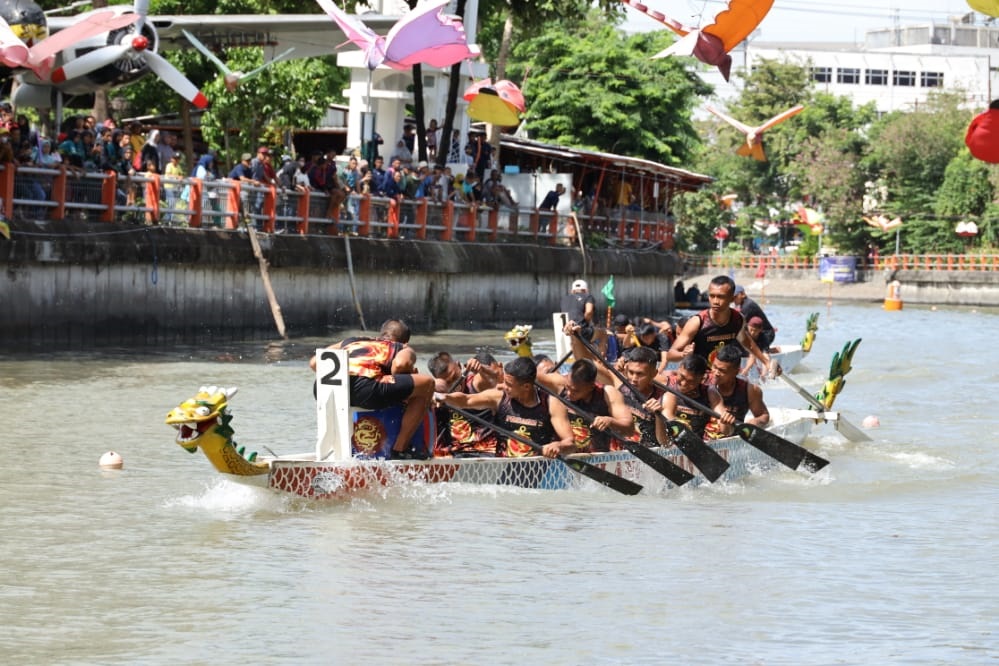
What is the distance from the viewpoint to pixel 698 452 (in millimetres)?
14211

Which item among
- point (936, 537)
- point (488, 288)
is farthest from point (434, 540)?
point (488, 288)

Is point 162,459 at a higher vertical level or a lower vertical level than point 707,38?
lower

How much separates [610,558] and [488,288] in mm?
24399

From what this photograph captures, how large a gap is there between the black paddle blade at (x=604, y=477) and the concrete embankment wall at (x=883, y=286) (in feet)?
167

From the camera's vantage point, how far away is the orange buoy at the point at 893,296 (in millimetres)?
61062

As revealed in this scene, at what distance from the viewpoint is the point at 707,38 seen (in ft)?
57.6

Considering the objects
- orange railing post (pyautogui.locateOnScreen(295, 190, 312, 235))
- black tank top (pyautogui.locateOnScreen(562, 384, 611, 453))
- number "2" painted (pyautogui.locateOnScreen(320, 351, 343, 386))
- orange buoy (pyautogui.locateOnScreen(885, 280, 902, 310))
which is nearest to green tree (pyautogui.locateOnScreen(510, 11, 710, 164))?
orange buoy (pyautogui.locateOnScreen(885, 280, 902, 310))

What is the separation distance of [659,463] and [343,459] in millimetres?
2782

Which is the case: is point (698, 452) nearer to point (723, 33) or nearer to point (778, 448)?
point (778, 448)

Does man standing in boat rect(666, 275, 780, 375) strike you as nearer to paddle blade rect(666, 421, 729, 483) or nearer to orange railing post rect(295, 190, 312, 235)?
paddle blade rect(666, 421, 729, 483)

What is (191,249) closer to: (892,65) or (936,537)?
(936,537)

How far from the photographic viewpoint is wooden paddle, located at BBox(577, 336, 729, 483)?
14094 mm

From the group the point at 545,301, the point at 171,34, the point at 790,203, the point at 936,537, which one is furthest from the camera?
the point at 790,203

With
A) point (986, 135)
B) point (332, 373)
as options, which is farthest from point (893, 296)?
point (332, 373)
